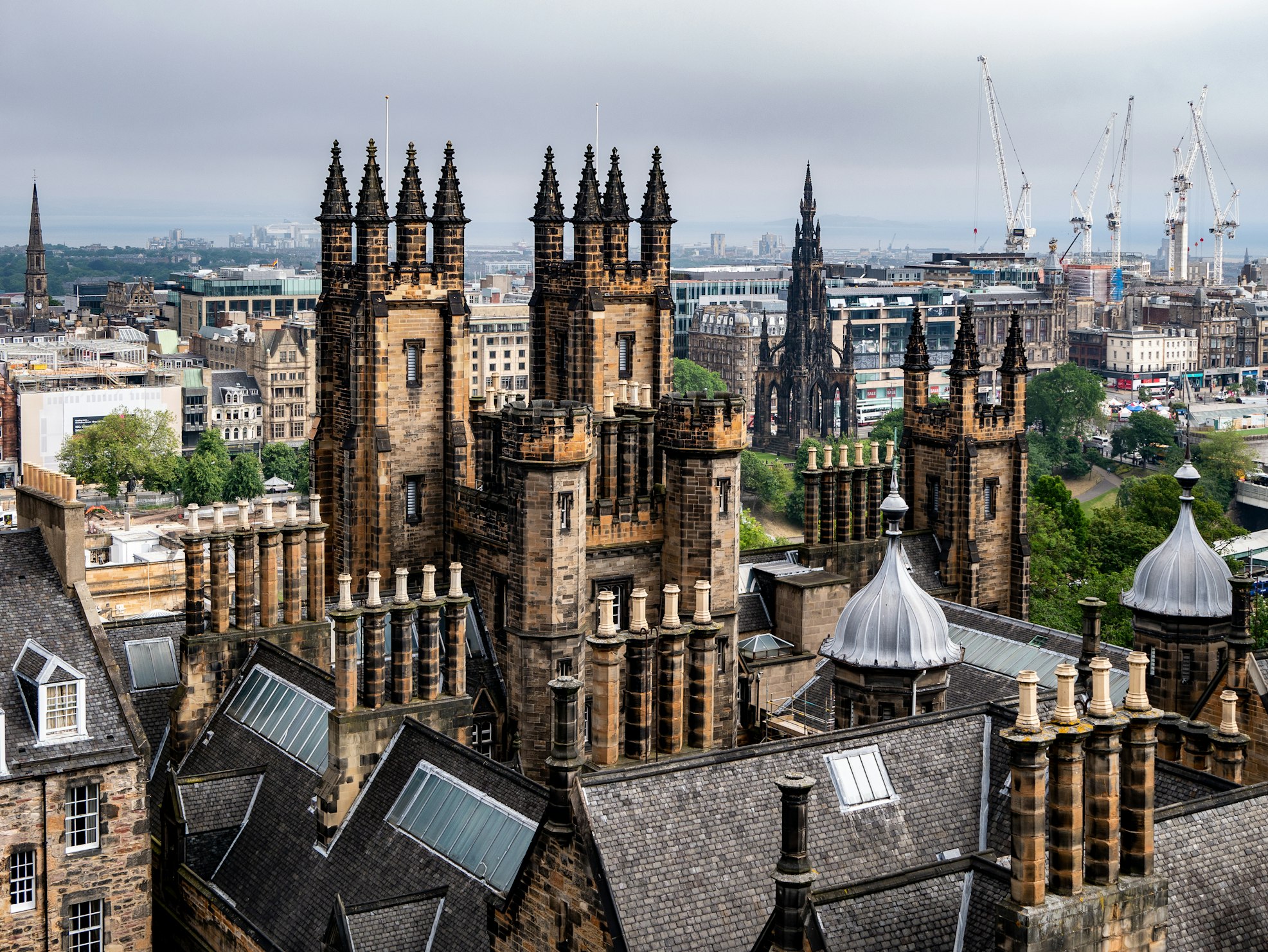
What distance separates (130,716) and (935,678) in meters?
26.9

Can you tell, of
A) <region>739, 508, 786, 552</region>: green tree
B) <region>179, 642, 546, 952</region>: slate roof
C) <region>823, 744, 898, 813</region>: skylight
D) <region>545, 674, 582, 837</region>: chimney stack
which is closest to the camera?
<region>545, 674, 582, 837</region>: chimney stack

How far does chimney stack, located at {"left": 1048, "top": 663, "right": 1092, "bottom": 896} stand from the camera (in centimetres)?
3694

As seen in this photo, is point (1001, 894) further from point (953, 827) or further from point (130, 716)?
point (130, 716)

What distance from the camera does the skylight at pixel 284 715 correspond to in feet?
200

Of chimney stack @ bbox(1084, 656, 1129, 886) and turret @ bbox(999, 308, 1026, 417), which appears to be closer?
chimney stack @ bbox(1084, 656, 1129, 886)

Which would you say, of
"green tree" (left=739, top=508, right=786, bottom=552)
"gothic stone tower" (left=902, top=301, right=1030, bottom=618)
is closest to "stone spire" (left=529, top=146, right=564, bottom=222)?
"gothic stone tower" (left=902, top=301, right=1030, bottom=618)

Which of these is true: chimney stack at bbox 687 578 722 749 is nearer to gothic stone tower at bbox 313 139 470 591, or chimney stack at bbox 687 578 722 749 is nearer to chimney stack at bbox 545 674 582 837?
chimney stack at bbox 545 674 582 837

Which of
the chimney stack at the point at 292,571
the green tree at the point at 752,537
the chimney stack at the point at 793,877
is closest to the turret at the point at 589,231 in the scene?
the chimney stack at the point at 292,571

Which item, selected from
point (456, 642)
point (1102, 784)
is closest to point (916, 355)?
point (456, 642)

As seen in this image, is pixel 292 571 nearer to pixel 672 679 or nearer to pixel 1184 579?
pixel 672 679

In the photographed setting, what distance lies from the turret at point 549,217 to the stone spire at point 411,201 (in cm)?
790

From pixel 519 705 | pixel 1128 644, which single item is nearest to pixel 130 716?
pixel 519 705

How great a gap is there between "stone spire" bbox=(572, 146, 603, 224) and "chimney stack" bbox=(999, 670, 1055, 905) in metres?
51.4

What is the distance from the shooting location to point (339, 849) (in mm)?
55406
